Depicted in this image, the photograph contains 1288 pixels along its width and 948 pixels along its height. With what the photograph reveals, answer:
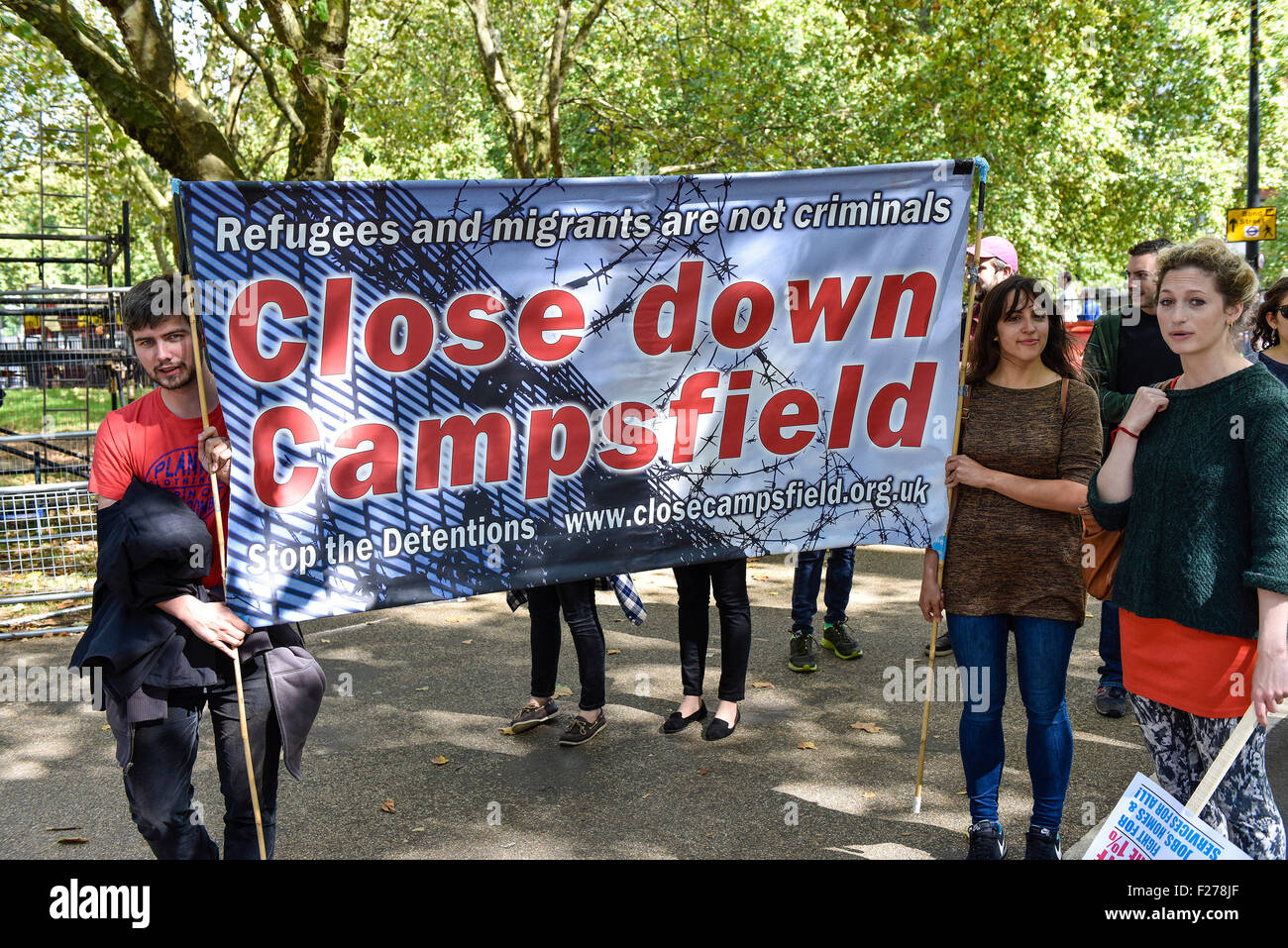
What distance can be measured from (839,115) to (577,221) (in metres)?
14.4

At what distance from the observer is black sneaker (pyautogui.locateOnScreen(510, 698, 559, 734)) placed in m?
5.54

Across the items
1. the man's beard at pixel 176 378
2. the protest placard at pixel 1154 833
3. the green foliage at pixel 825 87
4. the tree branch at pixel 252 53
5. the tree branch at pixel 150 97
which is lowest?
the protest placard at pixel 1154 833

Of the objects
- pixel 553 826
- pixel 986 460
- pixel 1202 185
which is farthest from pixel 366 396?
pixel 1202 185

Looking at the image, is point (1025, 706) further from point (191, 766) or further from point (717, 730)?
point (191, 766)

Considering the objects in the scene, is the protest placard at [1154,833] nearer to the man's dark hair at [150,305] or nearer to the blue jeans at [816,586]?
the man's dark hair at [150,305]

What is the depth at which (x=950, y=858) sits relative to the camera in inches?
161

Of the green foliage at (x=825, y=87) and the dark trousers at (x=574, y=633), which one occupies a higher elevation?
the green foliage at (x=825, y=87)

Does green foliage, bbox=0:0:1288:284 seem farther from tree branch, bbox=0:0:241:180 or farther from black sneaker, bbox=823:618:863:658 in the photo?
black sneaker, bbox=823:618:863:658

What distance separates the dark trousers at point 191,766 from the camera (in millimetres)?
3248

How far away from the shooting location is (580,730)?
5395 mm

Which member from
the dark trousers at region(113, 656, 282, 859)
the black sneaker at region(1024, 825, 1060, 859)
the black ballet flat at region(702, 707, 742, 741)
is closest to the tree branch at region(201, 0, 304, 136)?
the black ballet flat at region(702, 707, 742, 741)

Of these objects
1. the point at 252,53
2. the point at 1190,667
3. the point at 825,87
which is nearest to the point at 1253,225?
the point at 825,87

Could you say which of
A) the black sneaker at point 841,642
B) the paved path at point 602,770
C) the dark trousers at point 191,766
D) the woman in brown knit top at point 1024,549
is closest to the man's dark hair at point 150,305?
the dark trousers at point 191,766

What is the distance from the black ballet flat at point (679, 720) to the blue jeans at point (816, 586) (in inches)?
44.7
